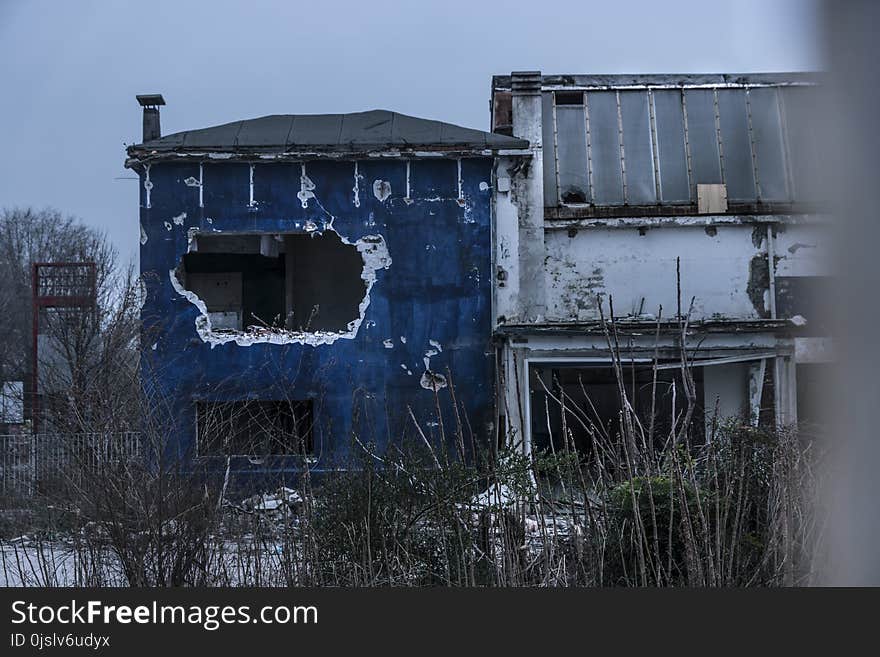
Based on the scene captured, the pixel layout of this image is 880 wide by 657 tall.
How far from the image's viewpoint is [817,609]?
326 cm

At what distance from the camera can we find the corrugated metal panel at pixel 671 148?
62.9 ft

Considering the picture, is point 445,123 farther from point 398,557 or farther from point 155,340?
point 398,557

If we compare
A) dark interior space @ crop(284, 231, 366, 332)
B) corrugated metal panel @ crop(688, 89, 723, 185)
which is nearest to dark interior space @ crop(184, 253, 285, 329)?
dark interior space @ crop(284, 231, 366, 332)

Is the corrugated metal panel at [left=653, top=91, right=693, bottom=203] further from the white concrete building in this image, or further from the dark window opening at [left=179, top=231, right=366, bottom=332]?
the dark window opening at [left=179, top=231, right=366, bottom=332]

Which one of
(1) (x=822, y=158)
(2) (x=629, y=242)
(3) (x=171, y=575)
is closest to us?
(1) (x=822, y=158)

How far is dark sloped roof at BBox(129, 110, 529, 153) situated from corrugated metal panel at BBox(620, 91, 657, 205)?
2848 millimetres

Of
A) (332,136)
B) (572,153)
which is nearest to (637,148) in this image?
(572,153)

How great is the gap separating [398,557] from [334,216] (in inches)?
452

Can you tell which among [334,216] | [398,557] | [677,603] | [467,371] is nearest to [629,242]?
[467,371]

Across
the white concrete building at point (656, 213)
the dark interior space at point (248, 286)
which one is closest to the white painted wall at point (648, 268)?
the white concrete building at point (656, 213)

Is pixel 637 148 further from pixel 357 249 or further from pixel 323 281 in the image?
pixel 323 281

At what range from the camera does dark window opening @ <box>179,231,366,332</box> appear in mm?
21812

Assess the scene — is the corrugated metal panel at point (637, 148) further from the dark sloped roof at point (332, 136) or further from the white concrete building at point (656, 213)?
the dark sloped roof at point (332, 136)

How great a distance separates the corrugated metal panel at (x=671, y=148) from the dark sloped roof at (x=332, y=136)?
3426 millimetres
